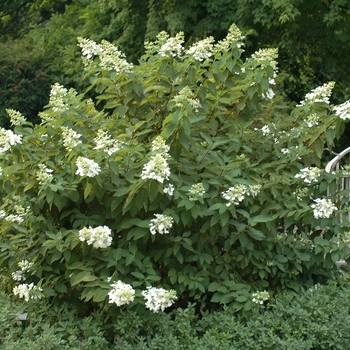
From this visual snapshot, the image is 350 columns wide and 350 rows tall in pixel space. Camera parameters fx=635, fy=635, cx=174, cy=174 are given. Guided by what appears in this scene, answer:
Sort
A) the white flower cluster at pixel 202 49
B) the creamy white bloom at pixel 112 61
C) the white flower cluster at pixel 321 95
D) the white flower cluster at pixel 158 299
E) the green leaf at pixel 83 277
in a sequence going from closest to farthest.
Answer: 1. the white flower cluster at pixel 158 299
2. the green leaf at pixel 83 277
3. the white flower cluster at pixel 202 49
4. the creamy white bloom at pixel 112 61
5. the white flower cluster at pixel 321 95

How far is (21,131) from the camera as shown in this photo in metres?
3.99

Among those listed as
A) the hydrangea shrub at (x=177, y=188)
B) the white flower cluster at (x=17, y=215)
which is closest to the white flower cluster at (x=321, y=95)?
the hydrangea shrub at (x=177, y=188)

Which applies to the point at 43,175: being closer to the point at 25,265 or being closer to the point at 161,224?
the point at 25,265

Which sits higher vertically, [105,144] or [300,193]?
[105,144]

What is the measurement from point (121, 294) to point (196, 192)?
2.38 ft

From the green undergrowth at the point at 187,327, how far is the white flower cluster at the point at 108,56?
4.92 feet

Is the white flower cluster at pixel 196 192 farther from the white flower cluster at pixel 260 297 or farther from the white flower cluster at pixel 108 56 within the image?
the white flower cluster at pixel 108 56

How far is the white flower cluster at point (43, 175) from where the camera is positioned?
3.63m

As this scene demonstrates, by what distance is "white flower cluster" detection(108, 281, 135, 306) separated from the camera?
10.8ft

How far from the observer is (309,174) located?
3.92m

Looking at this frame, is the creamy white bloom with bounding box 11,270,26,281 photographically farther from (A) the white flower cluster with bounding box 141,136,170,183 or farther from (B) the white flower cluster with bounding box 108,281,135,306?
(A) the white flower cluster with bounding box 141,136,170,183

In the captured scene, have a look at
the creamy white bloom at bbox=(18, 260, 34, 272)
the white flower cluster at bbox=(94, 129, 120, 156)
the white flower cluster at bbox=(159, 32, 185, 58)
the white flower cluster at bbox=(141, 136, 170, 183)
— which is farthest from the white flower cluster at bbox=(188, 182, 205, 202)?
the creamy white bloom at bbox=(18, 260, 34, 272)

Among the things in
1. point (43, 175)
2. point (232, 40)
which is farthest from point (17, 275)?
point (232, 40)

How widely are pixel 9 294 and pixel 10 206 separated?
24.7 inches
